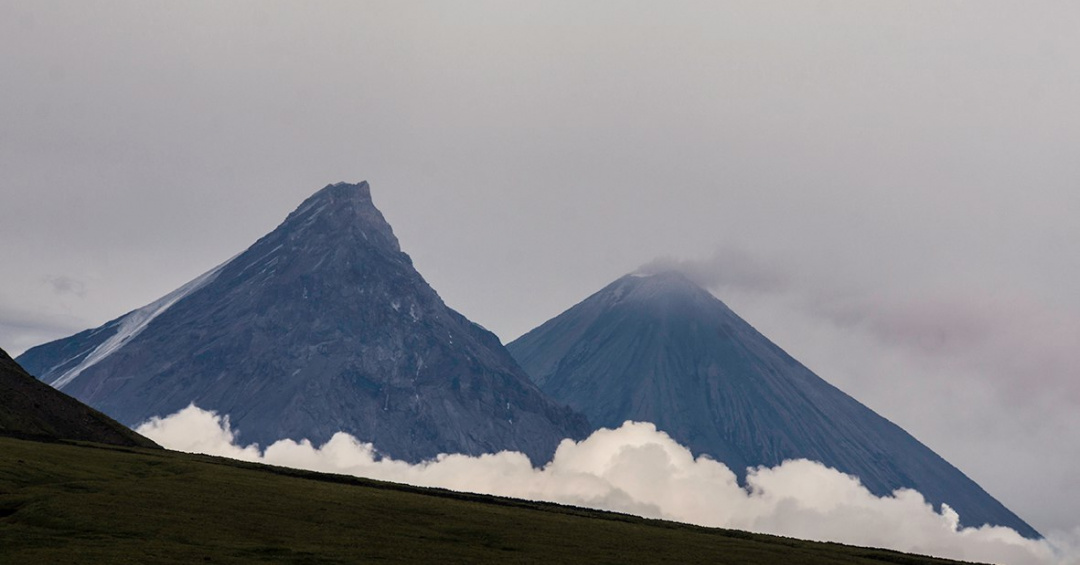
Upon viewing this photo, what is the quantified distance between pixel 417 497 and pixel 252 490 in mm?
32764

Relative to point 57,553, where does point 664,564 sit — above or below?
above

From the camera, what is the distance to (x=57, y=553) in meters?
117

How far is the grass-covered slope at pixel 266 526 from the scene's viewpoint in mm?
127000

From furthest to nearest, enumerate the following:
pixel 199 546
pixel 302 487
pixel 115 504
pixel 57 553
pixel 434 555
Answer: pixel 302 487 → pixel 115 504 → pixel 434 555 → pixel 199 546 → pixel 57 553

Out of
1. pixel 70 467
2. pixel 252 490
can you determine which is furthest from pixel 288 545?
pixel 70 467

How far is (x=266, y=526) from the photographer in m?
146

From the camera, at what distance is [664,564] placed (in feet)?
496

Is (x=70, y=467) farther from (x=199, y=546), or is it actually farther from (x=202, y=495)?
(x=199, y=546)

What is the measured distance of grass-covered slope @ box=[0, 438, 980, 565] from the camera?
127000 mm

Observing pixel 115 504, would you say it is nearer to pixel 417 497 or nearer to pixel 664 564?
pixel 417 497

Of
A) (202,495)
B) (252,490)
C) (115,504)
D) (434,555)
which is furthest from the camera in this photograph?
(252,490)

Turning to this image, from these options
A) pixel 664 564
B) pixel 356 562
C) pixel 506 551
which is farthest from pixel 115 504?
pixel 664 564

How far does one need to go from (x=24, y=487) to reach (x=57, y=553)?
132 ft

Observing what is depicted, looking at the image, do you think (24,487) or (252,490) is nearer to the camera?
(24,487)
